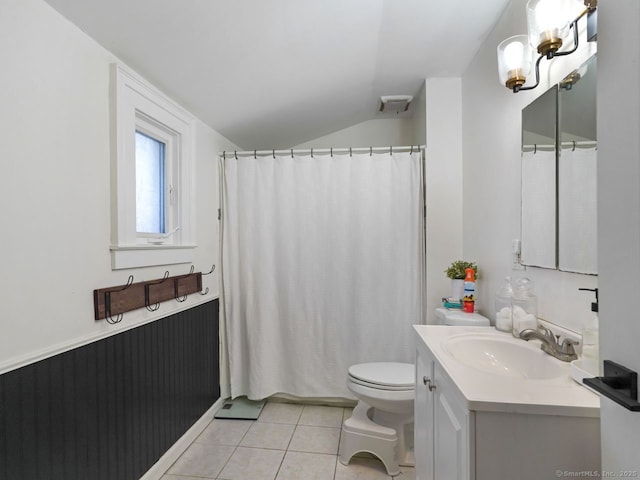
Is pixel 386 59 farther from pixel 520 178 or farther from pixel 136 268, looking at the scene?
pixel 136 268

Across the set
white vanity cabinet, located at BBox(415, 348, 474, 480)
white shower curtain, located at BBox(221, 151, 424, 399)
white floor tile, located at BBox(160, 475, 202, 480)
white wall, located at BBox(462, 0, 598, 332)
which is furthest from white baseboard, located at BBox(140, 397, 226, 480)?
white wall, located at BBox(462, 0, 598, 332)

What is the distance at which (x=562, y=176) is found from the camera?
4.12 feet

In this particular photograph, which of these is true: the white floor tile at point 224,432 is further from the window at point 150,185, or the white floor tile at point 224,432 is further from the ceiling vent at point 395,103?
the ceiling vent at point 395,103

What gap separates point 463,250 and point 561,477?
166 cm

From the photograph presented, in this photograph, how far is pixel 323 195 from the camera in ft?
8.13

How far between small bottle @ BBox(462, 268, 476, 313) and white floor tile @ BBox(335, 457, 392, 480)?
986 mm

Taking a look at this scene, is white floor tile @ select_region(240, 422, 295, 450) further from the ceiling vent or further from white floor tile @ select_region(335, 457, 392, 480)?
the ceiling vent

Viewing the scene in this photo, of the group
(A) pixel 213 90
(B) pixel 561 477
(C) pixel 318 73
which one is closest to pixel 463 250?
(C) pixel 318 73

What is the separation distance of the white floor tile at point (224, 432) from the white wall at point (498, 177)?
5.54 feet

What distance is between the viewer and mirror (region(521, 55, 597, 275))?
3.65ft

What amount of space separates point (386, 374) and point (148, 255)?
1434 millimetres

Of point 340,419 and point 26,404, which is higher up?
point 26,404

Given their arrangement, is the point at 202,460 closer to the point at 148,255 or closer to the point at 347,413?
the point at 347,413

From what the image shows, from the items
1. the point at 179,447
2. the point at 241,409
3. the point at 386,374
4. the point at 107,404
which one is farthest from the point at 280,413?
the point at 107,404
